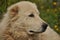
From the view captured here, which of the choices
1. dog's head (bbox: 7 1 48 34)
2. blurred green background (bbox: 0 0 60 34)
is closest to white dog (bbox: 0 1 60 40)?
dog's head (bbox: 7 1 48 34)

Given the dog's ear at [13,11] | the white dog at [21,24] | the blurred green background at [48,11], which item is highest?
the dog's ear at [13,11]

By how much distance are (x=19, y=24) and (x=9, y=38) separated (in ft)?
1.32

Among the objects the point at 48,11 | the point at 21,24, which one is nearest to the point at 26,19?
the point at 21,24

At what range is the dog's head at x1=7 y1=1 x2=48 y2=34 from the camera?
7012 mm

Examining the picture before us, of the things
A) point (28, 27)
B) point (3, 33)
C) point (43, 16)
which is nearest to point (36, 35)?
point (28, 27)

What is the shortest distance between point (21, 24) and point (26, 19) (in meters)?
0.17

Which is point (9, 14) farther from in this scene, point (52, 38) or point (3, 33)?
point (52, 38)

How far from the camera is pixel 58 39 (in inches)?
328

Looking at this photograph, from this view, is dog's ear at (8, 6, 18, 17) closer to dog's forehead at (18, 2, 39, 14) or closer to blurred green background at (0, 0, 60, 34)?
dog's forehead at (18, 2, 39, 14)

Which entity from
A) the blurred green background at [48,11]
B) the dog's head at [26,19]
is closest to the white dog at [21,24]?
the dog's head at [26,19]

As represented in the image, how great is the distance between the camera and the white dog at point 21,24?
23.0 feet

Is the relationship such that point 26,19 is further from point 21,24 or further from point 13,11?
point 13,11

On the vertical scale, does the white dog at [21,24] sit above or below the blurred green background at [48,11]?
above

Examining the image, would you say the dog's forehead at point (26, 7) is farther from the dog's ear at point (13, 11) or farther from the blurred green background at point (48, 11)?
the blurred green background at point (48, 11)
